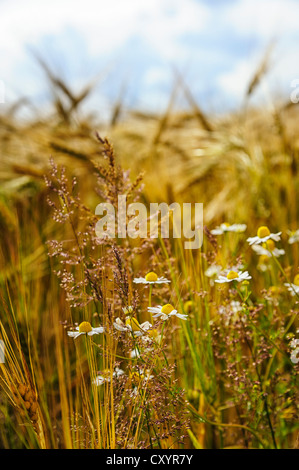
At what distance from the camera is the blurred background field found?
517mm

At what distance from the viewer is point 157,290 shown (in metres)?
0.62

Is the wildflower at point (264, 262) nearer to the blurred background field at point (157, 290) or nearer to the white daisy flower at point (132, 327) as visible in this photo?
the blurred background field at point (157, 290)

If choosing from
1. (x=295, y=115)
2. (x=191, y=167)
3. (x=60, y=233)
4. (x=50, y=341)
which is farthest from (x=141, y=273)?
(x=295, y=115)

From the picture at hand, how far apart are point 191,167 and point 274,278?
0.66 m

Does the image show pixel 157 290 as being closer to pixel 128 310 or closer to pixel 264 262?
pixel 128 310

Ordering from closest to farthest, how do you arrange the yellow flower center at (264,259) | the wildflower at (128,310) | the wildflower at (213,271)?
the wildflower at (128,310)
the wildflower at (213,271)
the yellow flower center at (264,259)

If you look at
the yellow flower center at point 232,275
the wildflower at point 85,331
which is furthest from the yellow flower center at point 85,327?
the yellow flower center at point 232,275

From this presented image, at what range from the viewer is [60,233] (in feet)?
3.94

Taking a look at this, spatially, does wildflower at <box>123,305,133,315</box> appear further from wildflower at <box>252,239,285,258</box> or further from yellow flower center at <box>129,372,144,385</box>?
wildflower at <box>252,239,285,258</box>

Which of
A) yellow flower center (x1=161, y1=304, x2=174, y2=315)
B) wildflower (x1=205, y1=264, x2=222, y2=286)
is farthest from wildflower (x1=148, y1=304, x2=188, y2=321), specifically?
wildflower (x1=205, y1=264, x2=222, y2=286)

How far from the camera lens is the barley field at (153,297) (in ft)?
1.67

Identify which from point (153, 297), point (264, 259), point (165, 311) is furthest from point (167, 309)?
point (264, 259)

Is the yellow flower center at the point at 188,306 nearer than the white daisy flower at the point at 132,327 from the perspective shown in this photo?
No
